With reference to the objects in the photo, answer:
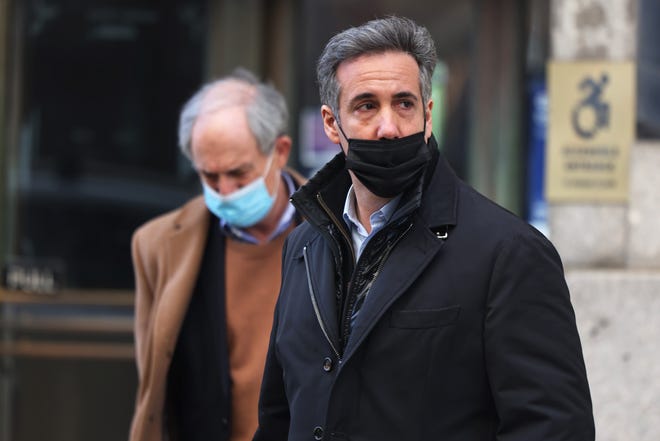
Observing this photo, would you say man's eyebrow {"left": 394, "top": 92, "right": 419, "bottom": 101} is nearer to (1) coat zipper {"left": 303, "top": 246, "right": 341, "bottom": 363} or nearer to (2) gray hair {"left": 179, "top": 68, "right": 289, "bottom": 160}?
(1) coat zipper {"left": 303, "top": 246, "right": 341, "bottom": 363}

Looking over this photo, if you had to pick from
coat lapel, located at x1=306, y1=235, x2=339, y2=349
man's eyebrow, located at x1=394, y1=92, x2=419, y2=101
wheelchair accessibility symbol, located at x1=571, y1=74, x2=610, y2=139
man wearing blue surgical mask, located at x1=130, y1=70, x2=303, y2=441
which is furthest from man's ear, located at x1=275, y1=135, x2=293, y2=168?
man's eyebrow, located at x1=394, y1=92, x2=419, y2=101

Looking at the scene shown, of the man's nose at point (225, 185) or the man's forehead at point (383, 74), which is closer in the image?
the man's forehead at point (383, 74)

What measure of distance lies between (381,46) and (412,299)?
1.73 feet

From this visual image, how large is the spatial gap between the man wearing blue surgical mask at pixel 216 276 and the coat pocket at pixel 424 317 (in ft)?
4.31

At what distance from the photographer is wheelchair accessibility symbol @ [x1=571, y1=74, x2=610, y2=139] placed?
15.1ft

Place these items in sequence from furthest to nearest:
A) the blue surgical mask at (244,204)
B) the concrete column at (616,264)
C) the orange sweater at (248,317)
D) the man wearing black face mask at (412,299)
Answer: the concrete column at (616,264) < the blue surgical mask at (244,204) < the orange sweater at (248,317) < the man wearing black face mask at (412,299)

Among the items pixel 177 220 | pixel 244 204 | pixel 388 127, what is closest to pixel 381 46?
pixel 388 127

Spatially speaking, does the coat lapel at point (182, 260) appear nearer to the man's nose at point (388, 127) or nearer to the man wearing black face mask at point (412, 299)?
the man wearing black face mask at point (412, 299)

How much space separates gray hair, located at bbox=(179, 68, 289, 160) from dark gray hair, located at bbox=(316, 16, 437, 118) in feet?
4.14

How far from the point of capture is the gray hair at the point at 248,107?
3775mm

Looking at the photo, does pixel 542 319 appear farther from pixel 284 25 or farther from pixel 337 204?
pixel 284 25

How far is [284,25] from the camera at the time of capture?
5711mm

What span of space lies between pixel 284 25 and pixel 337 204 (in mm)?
3254

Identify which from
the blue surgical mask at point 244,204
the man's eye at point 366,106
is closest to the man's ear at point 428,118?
the man's eye at point 366,106
